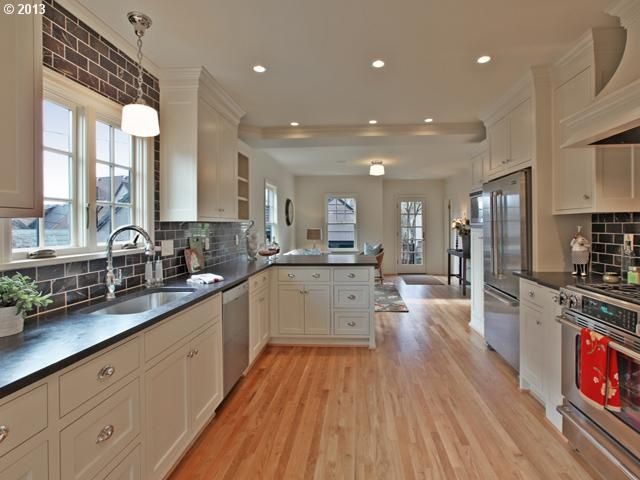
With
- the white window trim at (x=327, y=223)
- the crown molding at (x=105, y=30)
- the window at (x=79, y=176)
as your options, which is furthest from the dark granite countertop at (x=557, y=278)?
the white window trim at (x=327, y=223)

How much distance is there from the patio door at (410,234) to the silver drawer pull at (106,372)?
344 inches

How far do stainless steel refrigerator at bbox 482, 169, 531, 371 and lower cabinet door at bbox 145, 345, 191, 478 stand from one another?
8.43 ft

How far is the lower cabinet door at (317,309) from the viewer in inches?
147

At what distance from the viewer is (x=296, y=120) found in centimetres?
407

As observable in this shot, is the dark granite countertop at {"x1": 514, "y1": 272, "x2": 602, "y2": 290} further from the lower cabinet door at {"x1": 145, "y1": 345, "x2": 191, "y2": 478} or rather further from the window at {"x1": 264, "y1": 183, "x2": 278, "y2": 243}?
the window at {"x1": 264, "y1": 183, "x2": 278, "y2": 243}

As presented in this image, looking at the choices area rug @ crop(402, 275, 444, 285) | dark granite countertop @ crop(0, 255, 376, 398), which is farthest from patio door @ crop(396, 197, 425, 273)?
dark granite countertop @ crop(0, 255, 376, 398)

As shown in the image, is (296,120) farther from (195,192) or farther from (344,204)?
(344,204)

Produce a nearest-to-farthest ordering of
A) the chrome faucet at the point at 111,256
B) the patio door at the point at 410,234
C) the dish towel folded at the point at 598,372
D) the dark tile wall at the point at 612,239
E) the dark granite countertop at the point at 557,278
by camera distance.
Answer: the dish towel folded at the point at 598,372 < the chrome faucet at the point at 111,256 < the dark granite countertop at the point at 557,278 < the dark tile wall at the point at 612,239 < the patio door at the point at 410,234

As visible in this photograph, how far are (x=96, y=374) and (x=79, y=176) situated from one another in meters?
1.28

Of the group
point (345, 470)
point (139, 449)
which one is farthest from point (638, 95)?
point (139, 449)

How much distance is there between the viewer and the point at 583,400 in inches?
75.1

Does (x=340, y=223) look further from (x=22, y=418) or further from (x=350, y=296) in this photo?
(x=22, y=418)

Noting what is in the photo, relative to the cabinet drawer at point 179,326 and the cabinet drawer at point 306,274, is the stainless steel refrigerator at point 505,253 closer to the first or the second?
the cabinet drawer at point 306,274

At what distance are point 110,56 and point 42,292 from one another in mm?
1540
